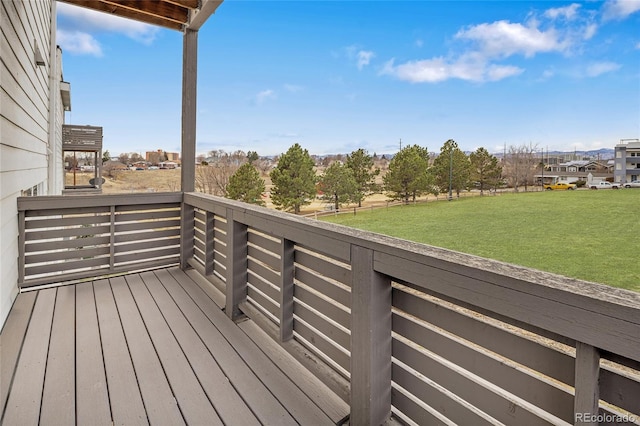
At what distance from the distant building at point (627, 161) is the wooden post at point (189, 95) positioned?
350 cm

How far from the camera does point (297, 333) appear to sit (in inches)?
64.7

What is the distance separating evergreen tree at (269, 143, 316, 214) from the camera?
5.05m

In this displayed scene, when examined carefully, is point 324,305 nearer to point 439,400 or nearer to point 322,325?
point 322,325

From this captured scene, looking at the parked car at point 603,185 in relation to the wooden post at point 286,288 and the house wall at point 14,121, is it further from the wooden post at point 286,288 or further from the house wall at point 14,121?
the house wall at point 14,121

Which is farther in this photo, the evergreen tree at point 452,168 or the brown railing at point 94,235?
the evergreen tree at point 452,168

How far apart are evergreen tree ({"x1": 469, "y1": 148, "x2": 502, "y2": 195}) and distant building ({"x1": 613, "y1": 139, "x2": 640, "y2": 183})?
0.94 m

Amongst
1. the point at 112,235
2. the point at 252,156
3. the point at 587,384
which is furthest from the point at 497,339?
the point at 252,156

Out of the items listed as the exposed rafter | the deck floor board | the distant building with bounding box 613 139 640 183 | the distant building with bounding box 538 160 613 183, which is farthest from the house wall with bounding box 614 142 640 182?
the deck floor board

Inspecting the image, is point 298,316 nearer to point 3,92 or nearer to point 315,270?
point 315,270

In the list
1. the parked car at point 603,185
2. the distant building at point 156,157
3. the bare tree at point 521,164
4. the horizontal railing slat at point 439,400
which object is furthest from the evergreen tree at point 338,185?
the horizontal railing slat at point 439,400

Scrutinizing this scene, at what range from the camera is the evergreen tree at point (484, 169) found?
3.79 metres

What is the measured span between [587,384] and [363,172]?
523 cm

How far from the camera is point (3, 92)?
1.79 metres

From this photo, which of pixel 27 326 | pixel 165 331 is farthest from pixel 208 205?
pixel 27 326
